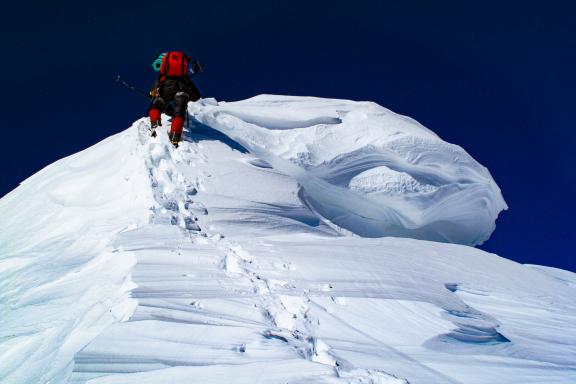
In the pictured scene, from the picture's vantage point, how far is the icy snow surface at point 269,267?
307 cm

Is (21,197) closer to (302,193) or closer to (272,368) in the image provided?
(302,193)

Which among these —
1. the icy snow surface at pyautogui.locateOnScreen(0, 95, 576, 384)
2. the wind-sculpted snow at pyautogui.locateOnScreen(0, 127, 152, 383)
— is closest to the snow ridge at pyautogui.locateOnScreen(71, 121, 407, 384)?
the icy snow surface at pyautogui.locateOnScreen(0, 95, 576, 384)

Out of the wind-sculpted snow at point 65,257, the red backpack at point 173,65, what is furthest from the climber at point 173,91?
the wind-sculpted snow at point 65,257

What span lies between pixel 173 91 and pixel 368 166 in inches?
145

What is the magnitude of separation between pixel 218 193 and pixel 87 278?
2.77 m

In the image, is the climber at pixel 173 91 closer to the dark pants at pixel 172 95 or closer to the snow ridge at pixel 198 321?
the dark pants at pixel 172 95

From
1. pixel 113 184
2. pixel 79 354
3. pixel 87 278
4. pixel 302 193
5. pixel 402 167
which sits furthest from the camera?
pixel 402 167

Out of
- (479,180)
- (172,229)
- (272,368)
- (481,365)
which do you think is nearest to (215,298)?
(272,368)

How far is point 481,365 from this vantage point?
3.57 m

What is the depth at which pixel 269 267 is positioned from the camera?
4.74 m

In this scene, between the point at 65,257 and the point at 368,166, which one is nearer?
the point at 65,257

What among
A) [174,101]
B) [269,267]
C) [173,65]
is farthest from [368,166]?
[269,267]

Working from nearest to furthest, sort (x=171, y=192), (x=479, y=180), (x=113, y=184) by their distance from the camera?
(x=171, y=192) < (x=113, y=184) < (x=479, y=180)

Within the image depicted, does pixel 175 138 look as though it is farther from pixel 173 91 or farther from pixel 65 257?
pixel 65 257
